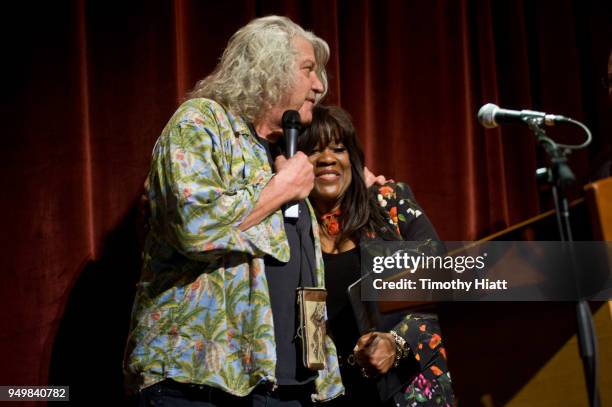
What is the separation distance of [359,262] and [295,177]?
1.69 ft

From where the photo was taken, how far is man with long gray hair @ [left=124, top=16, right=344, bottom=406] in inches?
60.6

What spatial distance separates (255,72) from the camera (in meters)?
1.95

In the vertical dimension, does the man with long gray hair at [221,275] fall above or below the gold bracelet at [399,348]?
above

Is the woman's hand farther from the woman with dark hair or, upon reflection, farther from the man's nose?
the man's nose

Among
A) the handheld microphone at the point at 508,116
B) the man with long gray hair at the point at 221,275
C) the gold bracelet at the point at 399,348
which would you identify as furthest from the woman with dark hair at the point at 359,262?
the handheld microphone at the point at 508,116

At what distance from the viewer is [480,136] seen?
3.01 meters

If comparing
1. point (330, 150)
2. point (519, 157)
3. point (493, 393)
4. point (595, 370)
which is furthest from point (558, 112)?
point (595, 370)

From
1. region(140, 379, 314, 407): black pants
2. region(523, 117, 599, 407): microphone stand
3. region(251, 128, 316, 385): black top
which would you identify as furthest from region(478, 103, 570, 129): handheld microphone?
region(140, 379, 314, 407): black pants

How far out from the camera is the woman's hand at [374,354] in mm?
1868

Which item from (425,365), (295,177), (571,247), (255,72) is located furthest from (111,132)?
(571,247)

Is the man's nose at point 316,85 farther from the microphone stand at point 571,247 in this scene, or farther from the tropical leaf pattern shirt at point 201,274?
the microphone stand at point 571,247

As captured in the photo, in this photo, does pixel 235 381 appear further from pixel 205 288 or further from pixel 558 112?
pixel 558 112

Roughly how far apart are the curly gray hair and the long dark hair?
13.3 inches

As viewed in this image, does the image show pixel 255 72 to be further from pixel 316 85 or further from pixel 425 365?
pixel 425 365
